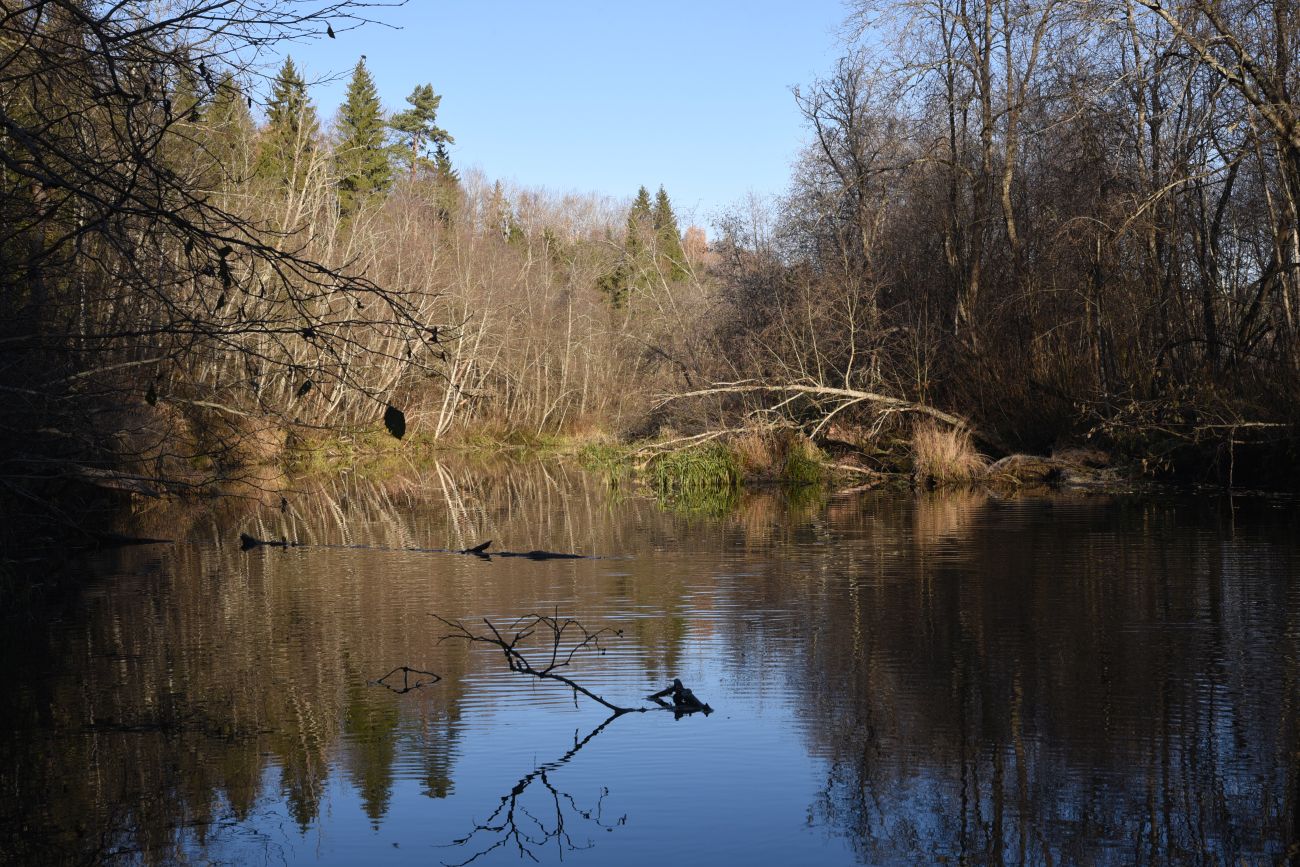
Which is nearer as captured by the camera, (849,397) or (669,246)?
(849,397)

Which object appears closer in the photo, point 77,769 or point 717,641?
point 77,769

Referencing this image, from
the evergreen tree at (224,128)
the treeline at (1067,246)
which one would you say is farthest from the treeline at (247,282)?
the treeline at (1067,246)

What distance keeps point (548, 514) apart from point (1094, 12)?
1121 centimetres

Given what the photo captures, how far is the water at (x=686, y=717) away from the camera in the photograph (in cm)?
570

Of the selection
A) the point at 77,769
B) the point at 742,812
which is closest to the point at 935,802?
the point at 742,812

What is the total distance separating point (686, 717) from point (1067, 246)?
821 inches

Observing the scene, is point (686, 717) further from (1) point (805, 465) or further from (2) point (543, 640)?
(1) point (805, 465)

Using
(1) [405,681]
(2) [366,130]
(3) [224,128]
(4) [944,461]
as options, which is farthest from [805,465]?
(2) [366,130]

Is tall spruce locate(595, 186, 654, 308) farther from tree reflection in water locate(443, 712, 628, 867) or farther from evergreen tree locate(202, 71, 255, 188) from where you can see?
tree reflection in water locate(443, 712, 628, 867)

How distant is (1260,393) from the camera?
1991 centimetres

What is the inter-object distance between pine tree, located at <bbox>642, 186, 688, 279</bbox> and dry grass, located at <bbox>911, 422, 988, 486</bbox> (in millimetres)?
18778

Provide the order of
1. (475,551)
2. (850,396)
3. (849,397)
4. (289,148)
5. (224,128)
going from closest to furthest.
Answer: (224,128) < (475,551) < (850,396) < (849,397) < (289,148)

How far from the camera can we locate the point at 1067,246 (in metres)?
26.2

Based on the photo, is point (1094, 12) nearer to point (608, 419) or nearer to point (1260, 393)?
point (1260, 393)
